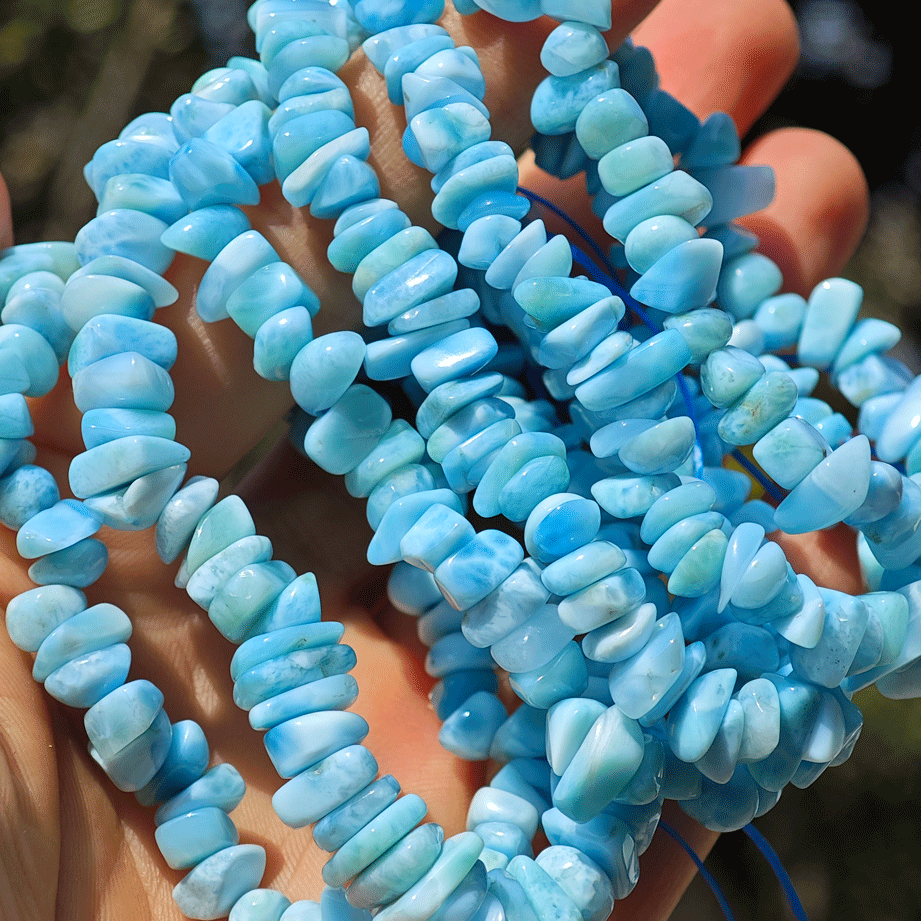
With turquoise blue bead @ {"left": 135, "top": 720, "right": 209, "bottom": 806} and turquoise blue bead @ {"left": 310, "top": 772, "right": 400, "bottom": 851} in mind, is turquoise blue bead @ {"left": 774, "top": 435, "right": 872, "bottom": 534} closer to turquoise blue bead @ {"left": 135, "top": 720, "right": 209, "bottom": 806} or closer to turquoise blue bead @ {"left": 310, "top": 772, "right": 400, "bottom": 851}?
turquoise blue bead @ {"left": 310, "top": 772, "right": 400, "bottom": 851}

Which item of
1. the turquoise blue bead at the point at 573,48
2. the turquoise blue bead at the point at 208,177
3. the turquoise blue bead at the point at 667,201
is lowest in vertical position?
the turquoise blue bead at the point at 667,201

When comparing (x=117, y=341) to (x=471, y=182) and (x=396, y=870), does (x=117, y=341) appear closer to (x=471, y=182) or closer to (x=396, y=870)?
(x=471, y=182)

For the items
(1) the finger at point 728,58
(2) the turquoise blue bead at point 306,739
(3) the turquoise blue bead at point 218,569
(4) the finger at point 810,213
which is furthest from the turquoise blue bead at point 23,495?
(4) the finger at point 810,213

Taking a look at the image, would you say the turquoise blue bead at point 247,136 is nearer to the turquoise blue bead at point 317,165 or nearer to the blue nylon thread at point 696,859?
the turquoise blue bead at point 317,165

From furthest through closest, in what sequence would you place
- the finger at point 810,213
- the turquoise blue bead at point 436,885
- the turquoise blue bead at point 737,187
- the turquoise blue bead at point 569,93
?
the finger at point 810,213 → the turquoise blue bead at point 737,187 → the turquoise blue bead at point 569,93 → the turquoise blue bead at point 436,885

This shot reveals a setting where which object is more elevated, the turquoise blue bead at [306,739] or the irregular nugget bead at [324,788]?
the turquoise blue bead at [306,739]

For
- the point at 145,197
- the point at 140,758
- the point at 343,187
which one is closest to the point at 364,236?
the point at 343,187

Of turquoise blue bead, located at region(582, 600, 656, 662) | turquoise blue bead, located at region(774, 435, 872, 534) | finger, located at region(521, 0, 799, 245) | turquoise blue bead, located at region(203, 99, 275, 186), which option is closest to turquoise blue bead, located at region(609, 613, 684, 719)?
turquoise blue bead, located at region(582, 600, 656, 662)

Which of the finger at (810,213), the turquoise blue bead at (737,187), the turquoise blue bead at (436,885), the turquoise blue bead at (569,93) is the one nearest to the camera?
the turquoise blue bead at (436,885)
